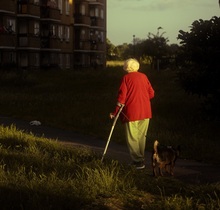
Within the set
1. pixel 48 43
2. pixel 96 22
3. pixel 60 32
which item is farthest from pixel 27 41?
pixel 96 22

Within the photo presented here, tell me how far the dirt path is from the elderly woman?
493mm

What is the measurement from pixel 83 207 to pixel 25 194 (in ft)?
2.87

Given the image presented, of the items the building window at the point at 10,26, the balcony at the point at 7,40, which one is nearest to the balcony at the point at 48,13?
the building window at the point at 10,26

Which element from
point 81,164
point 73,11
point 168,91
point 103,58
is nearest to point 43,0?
point 73,11

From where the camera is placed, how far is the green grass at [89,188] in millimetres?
6555

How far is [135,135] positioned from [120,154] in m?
2.23

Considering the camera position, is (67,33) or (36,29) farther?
(67,33)

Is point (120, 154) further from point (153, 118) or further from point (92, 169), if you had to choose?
point (153, 118)

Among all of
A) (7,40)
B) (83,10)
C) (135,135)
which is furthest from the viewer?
(83,10)

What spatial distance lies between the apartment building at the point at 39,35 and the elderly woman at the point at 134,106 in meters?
37.0

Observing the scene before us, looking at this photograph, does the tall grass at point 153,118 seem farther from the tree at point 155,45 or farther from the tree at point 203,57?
the tree at point 155,45

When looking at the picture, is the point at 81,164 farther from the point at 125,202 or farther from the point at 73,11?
the point at 73,11

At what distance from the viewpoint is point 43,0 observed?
56781 mm

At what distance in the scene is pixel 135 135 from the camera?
9.19 metres
